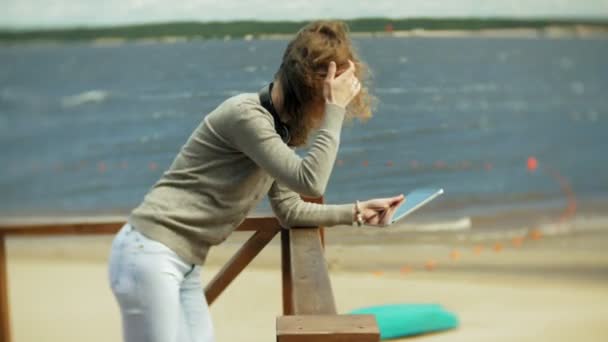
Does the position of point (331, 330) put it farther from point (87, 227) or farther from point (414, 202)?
point (87, 227)

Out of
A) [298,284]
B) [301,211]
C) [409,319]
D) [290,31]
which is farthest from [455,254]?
[298,284]

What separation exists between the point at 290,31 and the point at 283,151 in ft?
12.1

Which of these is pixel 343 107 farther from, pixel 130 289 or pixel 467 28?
pixel 467 28

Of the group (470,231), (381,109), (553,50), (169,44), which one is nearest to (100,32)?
(169,44)

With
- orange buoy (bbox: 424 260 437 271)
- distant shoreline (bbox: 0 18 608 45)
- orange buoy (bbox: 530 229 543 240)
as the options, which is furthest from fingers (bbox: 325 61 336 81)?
orange buoy (bbox: 530 229 543 240)

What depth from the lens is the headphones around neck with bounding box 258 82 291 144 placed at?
1406 millimetres

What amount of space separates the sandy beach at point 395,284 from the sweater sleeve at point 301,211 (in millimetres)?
2402

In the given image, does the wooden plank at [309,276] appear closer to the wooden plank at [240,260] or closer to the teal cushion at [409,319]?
the wooden plank at [240,260]

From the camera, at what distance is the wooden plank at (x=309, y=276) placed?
1121 mm

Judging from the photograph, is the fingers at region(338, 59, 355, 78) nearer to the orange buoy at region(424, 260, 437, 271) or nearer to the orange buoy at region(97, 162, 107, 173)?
the orange buoy at region(424, 260, 437, 271)

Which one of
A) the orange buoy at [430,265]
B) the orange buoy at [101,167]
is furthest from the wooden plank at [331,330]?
the orange buoy at [101,167]

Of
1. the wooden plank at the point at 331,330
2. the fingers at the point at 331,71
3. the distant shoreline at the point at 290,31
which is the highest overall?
the distant shoreline at the point at 290,31

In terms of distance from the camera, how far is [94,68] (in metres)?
5.71

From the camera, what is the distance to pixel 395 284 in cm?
533
